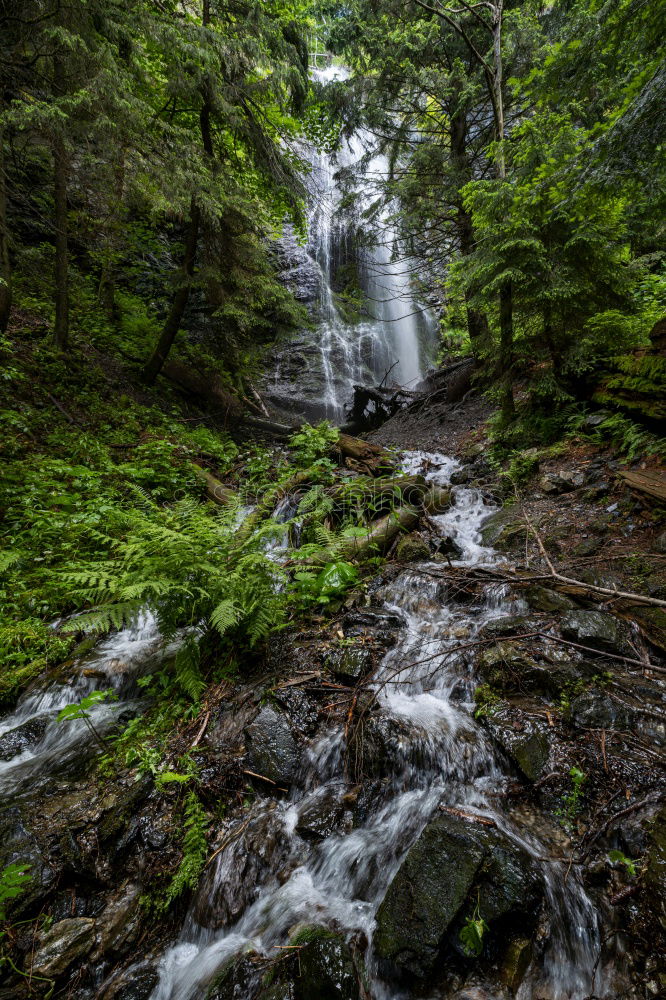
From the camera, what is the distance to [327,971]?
5.43 ft

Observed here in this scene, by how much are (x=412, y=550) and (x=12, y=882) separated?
162 inches

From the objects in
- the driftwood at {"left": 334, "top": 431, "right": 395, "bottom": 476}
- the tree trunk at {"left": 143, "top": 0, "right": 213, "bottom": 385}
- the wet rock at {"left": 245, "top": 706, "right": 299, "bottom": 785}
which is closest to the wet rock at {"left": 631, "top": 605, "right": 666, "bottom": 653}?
the wet rock at {"left": 245, "top": 706, "right": 299, "bottom": 785}

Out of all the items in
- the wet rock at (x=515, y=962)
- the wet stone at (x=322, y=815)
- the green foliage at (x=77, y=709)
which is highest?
the green foliage at (x=77, y=709)

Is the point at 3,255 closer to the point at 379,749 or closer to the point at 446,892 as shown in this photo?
the point at 379,749

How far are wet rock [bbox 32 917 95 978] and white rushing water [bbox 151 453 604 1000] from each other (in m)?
0.39

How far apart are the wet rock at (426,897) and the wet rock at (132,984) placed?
42.8 inches

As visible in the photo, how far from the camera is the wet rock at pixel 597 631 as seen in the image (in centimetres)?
286

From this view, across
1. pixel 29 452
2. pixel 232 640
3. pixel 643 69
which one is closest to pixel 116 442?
pixel 29 452

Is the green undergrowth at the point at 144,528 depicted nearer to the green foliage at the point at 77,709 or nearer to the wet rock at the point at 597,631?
the green foliage at the point at 77,709

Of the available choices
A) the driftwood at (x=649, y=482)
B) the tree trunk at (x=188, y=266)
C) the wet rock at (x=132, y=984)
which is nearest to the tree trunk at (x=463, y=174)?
the tree trunk at (x=188, y=266)

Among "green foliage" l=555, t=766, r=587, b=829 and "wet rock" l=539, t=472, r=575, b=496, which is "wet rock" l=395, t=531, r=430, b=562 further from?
"green foliage" l=555, t=766, r=587, b=829

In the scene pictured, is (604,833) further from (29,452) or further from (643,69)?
(29,452)

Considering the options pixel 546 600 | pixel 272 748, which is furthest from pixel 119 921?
pixel 546 600

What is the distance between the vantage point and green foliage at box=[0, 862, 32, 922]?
1.82 m
